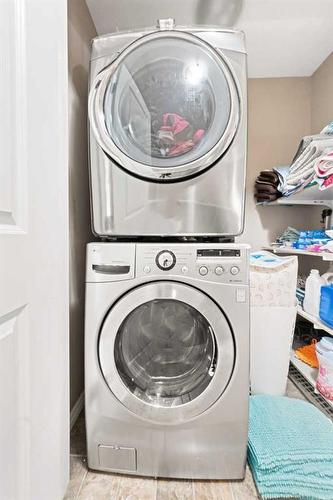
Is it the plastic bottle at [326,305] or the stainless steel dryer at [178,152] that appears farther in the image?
the plastic bottle at [326,305]

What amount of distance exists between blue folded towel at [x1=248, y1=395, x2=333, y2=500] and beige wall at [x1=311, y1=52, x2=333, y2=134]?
6.53 ft

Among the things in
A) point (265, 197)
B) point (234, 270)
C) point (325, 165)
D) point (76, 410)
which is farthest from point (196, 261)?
point (265, 197)

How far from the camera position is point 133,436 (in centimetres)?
114

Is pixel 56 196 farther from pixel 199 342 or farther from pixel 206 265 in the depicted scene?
pixel 199 342

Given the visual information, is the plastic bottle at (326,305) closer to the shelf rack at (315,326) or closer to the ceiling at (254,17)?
the shelf rack at (315,326)

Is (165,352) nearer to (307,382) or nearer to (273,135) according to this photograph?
(307,382)

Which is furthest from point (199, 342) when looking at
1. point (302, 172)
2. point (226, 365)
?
point (302, 172)

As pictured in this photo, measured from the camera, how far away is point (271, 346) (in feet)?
5.32

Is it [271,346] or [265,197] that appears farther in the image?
[265,197]

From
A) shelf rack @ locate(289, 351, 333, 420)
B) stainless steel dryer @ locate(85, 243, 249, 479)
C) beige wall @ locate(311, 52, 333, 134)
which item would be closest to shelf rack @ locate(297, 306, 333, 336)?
shelf rack @ locate(289, 351, 333, 420)

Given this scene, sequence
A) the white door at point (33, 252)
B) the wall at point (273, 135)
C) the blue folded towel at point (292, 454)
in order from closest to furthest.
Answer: the white door at point (33, 252) < the blue folded towel at point (292, 454) < the wall at point (273, 135)

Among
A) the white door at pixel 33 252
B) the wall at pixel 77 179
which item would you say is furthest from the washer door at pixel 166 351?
the wall at pixel 77 179

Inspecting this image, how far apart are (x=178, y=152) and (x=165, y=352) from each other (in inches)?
33.5

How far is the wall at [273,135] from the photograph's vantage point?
8.34ft
